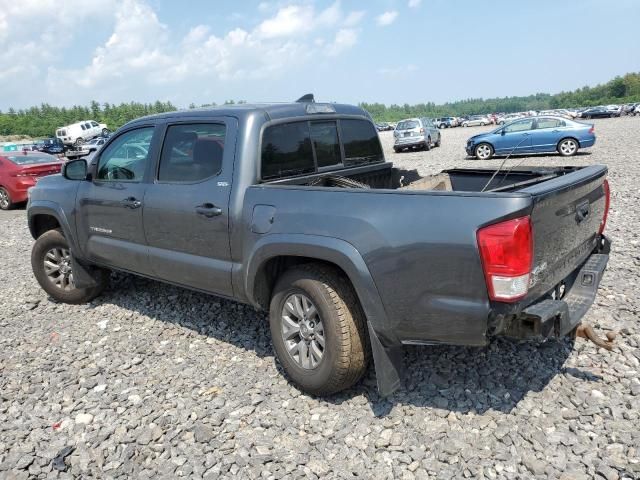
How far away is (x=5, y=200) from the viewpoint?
44.5ft

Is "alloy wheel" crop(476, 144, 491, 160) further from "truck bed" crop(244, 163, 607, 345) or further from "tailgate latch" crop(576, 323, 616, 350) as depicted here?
"truck bed" crop(244, 163, 607, 345)

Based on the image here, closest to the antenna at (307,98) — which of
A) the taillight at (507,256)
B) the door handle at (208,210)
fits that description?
the door handle at (208,210)

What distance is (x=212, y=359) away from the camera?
13.4 feet

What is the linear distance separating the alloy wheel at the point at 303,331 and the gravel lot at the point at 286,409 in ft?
0.94

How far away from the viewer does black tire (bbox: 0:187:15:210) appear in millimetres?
13385

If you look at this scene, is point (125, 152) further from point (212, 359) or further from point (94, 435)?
point (94, 435)

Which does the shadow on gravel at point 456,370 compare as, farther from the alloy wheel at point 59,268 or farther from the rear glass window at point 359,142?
the rear glass window at point 359,142

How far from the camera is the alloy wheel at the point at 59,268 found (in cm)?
539

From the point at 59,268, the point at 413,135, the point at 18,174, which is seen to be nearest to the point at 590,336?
the point at 59,268

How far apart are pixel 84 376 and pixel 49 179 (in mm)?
2481

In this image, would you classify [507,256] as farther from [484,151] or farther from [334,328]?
[484,151]

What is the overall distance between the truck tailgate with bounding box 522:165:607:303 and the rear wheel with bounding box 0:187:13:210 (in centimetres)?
1402

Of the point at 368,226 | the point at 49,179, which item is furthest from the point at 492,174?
the point at 49,179

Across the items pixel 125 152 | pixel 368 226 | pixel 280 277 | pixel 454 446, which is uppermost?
pixel 125 152
